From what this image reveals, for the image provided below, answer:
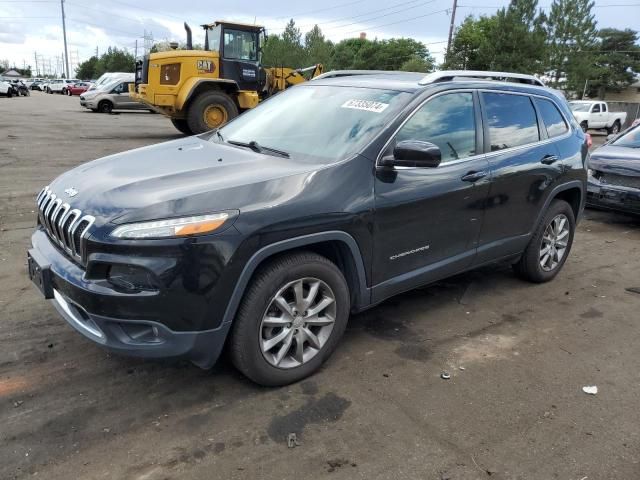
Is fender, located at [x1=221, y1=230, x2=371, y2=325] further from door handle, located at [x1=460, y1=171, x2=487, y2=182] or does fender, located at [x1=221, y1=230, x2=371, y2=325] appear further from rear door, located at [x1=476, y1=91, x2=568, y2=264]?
rear door, located at [x1=476, y1=91, x2=568, y2=264]

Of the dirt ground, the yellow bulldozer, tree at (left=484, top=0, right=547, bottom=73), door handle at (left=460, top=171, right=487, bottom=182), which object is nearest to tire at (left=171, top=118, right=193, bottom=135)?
the yellow bulldozer

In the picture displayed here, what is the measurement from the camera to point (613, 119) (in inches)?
1121

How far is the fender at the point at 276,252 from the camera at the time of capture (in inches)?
111

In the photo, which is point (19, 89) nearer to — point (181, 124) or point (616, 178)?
point (181, 124)

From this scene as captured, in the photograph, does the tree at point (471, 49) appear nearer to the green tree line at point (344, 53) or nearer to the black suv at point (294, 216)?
the green tree line at point (344, 53)

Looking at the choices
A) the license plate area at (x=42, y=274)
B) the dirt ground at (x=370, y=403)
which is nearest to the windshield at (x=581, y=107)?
the dirt ground at (x=370, y=403)

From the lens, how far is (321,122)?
12.4 feet

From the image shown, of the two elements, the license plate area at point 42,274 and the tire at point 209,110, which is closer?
the license plate area at point 42,274

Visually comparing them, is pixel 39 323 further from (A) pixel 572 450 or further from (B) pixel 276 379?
(A) pixel 572 450

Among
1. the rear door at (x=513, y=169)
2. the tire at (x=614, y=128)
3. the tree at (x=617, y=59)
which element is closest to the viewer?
the rear door at (x=513, y=169)

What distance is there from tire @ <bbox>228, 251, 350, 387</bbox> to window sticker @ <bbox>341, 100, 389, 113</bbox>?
1.14 metres

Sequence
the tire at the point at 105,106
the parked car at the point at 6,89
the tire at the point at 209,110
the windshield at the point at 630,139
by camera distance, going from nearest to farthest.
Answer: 1. the windshield at the point at 630,139
2. the tire at the point at 209,110
3. the tire at the point at 105,106
4. the parked car at the point at 6,89

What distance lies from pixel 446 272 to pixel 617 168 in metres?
4.76

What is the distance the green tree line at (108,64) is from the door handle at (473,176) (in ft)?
275
